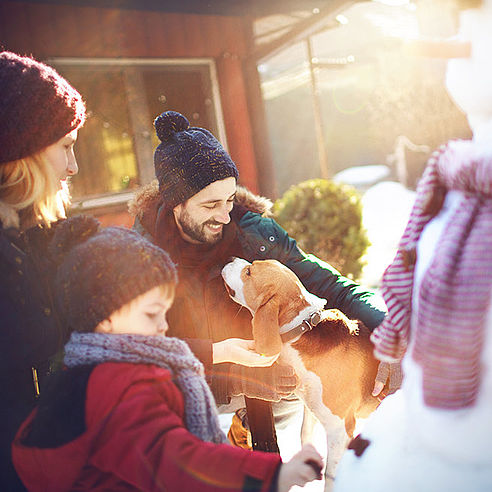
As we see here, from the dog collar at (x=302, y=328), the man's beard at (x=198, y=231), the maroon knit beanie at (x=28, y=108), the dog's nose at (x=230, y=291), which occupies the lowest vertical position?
the dog collar at (x=302, y=328)

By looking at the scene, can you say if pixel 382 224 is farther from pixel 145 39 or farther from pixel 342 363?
pixel 342 363

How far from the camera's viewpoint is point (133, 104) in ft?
23.0

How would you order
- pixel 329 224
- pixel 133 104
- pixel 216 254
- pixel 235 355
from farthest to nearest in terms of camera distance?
pixel 133 104
pixel 329 224
pixel 216 254
pixel 235 355

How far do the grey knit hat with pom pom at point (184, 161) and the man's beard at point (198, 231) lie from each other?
9cm

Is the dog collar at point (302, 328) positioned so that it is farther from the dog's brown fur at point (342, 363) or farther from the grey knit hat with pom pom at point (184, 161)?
the grey knit hat with pom pom at point (184, 161)

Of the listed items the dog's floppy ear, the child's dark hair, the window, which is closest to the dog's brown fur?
the dog's floppy ear

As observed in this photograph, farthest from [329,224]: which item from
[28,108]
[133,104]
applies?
[28,108]

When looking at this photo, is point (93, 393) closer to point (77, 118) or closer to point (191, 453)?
point (191, 453)

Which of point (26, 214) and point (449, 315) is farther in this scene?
point (26, 214)

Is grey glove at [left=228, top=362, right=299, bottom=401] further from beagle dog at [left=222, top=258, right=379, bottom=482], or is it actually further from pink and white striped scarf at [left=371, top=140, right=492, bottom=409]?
pink and white striped scarf at [left=371, top=140, right=492, bottom=409]

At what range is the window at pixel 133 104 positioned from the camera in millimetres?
6559

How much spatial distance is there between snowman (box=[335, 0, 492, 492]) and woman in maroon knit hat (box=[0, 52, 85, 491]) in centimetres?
108

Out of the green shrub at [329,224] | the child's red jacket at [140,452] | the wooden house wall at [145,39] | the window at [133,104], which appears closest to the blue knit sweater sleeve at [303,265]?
the child's red jacket at [140,452]

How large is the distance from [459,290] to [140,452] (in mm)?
872
